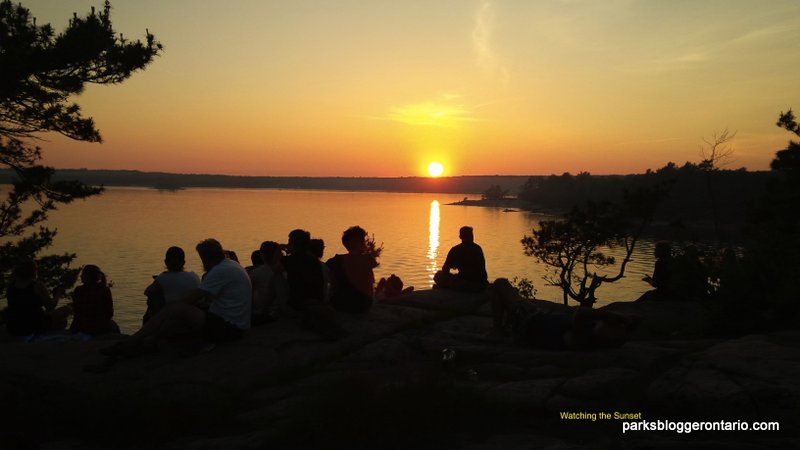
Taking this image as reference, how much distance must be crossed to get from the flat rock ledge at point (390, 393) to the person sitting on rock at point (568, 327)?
21 cm

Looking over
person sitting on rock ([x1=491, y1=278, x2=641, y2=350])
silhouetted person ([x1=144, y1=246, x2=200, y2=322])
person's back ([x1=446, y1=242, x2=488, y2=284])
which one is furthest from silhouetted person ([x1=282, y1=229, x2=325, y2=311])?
person's back ([x1=446, y1=242, x2=488, y2=284])

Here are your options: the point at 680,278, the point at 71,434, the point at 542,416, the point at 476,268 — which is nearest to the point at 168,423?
the point at 71,434

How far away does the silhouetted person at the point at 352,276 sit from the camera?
856 centimetres

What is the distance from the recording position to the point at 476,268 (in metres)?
11.1

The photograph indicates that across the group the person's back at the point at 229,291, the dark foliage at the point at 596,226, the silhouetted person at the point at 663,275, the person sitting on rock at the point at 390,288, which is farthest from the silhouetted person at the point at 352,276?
the dark foliage at the point at 596,226

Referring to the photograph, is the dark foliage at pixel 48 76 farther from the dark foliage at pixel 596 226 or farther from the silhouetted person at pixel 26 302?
the dark foliage at pixel 596 226

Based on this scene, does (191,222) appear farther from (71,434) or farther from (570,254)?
(71,434)

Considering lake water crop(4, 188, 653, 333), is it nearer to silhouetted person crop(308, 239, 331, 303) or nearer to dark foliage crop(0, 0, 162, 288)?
dark foliage crop(0, 0, 162, 288)

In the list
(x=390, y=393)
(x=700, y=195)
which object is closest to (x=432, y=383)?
(x=390, y=393)

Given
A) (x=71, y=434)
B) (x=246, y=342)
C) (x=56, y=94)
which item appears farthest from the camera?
(x=56, y=94)

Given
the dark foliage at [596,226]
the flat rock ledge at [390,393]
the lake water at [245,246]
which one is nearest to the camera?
the flat rock ledge at [390,393]

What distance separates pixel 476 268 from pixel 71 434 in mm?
7232

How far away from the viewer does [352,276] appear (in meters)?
8.62

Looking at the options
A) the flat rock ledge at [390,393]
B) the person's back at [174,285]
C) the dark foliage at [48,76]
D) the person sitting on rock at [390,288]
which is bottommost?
the person sitting on rock at [390,288]
